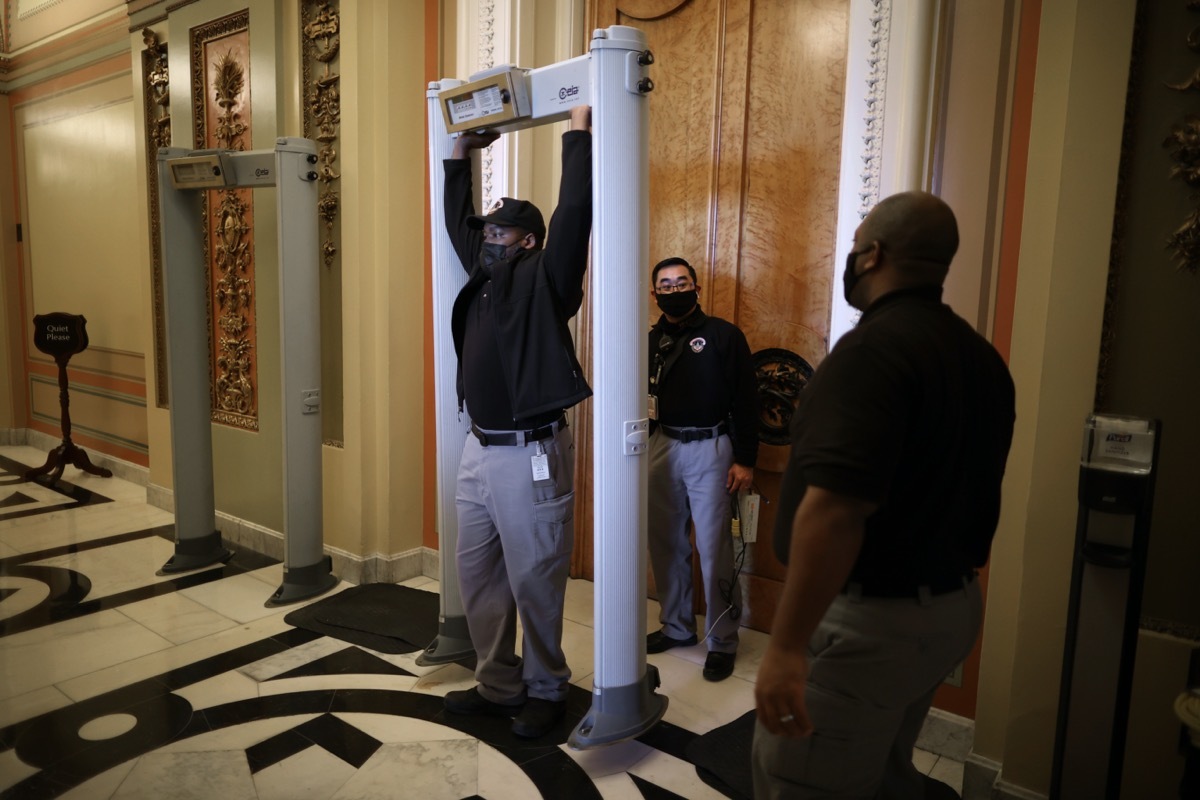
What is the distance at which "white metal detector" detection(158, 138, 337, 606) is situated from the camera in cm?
349

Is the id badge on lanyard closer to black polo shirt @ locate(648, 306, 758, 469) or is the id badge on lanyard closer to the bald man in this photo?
black polo shirt @ locate(648, 306, 758, 469)

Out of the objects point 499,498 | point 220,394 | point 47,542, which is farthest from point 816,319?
point 47,542

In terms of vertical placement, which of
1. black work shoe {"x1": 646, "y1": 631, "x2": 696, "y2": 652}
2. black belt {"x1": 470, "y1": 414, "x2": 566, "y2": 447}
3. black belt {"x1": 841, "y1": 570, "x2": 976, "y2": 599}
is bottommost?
black work shoe {"x1": 646, "y1": 631, "x2": 696, "y2": 652}

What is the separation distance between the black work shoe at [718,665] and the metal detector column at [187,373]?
279cm

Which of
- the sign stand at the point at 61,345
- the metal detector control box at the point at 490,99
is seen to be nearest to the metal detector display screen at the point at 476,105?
the metal detector control box at the point at 490,99

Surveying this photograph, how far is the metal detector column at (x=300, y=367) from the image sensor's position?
3449 millimetres

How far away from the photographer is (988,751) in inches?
87.4

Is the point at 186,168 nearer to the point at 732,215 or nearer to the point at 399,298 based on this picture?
the point at 399,298

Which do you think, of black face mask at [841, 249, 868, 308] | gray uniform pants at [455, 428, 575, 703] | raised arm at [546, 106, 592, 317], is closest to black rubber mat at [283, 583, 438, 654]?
gray uniform pants at [455, 428, 575, 703]

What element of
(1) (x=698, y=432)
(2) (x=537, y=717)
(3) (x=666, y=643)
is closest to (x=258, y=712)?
(2) (x=537, y=717)

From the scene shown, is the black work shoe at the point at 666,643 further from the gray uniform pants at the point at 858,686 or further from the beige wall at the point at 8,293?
the beige wall at the point at 8,293

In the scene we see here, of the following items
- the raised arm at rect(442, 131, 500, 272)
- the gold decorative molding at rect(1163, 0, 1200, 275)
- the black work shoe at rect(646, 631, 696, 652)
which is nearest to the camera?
the gold decorative molding at rect(1163, 0, 1200, 275)

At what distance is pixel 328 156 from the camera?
151 inches

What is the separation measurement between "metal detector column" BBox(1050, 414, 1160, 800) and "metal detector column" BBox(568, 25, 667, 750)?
3.61 ft
